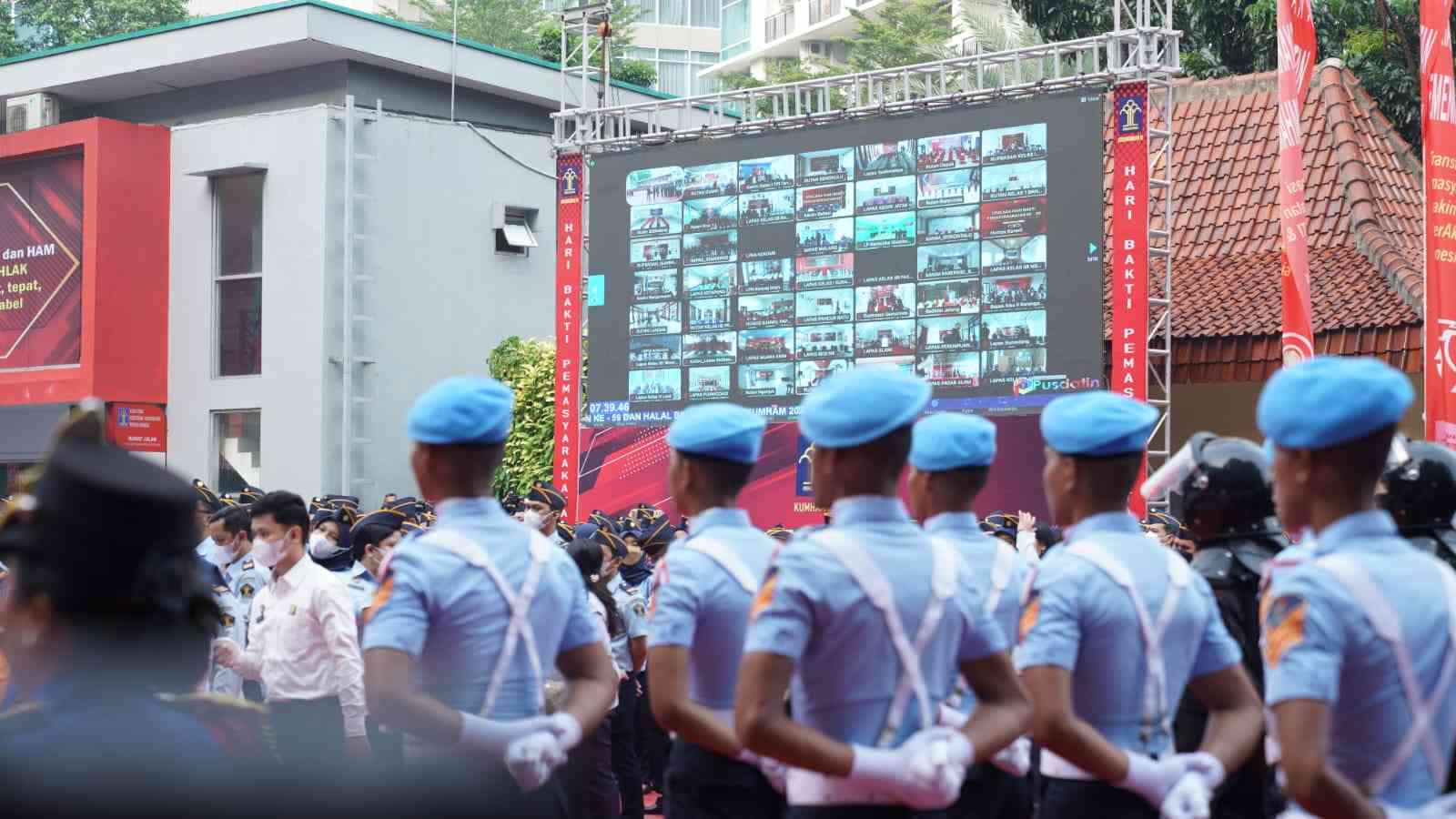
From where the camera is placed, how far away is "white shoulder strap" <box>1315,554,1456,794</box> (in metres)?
3.12

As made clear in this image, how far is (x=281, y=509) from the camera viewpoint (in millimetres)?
7785

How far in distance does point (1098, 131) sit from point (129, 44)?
14136 millimetres

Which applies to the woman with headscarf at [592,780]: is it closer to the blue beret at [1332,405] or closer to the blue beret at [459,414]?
the blue beret at [459,414]

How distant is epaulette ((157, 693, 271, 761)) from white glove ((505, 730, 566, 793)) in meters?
1.72

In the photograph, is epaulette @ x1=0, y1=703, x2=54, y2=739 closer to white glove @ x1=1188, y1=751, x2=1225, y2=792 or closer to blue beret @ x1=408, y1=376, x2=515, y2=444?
blue beret @ x1=408, y1=376, x2=515, y2=444

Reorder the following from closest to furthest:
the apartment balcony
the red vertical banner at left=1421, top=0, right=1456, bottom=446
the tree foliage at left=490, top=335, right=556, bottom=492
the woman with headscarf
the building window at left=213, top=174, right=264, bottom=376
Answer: the woman with headscarf
the red vertical banner at left=1421, top=0, right=1456, bottom=446
the tree foliage at left=490, top=335, right=556, bottom=492
the building window at left=213, top=174, right=264, bottom=376
the apartment balcony

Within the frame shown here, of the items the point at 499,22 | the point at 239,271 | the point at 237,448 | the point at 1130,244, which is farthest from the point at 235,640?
the point at 499,22

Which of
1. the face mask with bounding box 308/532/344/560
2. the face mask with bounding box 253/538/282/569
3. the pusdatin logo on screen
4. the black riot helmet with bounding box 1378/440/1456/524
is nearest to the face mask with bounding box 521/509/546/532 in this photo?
the face mask with bounding box 308/532/344/560

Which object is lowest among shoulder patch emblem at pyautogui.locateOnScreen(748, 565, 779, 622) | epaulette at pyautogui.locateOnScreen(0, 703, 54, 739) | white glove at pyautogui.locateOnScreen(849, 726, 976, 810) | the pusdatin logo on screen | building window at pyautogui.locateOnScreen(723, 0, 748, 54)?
white glove at pyautogui.locateOnScreen(849, 726, 976, 810)

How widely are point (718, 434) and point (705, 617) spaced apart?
515 millimetres

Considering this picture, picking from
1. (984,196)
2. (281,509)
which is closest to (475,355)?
(984,196)

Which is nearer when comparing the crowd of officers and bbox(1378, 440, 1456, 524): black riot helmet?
the crowd of officers

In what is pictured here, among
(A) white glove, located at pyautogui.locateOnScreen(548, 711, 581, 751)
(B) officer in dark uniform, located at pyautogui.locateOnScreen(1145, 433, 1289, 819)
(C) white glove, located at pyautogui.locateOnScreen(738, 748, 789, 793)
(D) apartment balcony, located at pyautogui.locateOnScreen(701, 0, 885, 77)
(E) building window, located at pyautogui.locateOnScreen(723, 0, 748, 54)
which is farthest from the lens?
(E) building window, located at pyautogui.locateOnScreen(723, 0, 748, 54)

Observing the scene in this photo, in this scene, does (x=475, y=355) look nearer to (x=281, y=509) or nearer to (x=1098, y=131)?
(x=1098, y=131)
